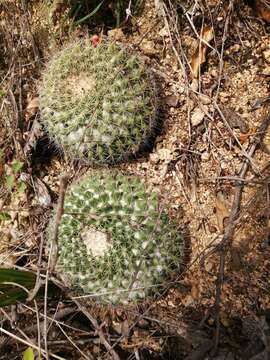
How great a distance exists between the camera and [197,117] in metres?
2.92

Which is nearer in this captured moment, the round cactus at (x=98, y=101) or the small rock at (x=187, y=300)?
the round cactus at (x=98, y=101)

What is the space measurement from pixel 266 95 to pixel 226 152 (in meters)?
0.42

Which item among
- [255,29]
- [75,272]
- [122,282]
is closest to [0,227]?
[75,272]

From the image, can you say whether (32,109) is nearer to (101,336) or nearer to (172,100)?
(172,100)

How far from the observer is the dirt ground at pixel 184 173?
2541 millimetres

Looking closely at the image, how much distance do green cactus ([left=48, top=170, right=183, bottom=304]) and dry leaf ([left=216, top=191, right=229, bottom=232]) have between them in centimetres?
37

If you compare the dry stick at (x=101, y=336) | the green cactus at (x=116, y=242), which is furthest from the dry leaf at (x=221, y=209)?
the dry stick at (x=101, y=336)

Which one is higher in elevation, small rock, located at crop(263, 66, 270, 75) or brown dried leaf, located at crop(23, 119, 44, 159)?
small rock, located at crop(263, 66, 270, 75)

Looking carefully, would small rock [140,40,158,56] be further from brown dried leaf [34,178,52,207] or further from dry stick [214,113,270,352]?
brown dried leaf [34,178,52,207]

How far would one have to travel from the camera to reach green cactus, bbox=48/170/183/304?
2.27 m

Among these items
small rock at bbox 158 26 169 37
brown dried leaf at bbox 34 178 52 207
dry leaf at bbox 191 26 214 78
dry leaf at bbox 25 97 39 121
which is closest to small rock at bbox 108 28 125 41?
small rock at bbox 158 26 169 37

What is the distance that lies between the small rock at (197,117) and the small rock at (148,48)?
1.59 feet

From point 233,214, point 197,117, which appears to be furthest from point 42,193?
point 233,214

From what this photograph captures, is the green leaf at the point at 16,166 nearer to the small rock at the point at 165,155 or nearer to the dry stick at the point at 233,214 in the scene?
the small rock at the point at 165,155
